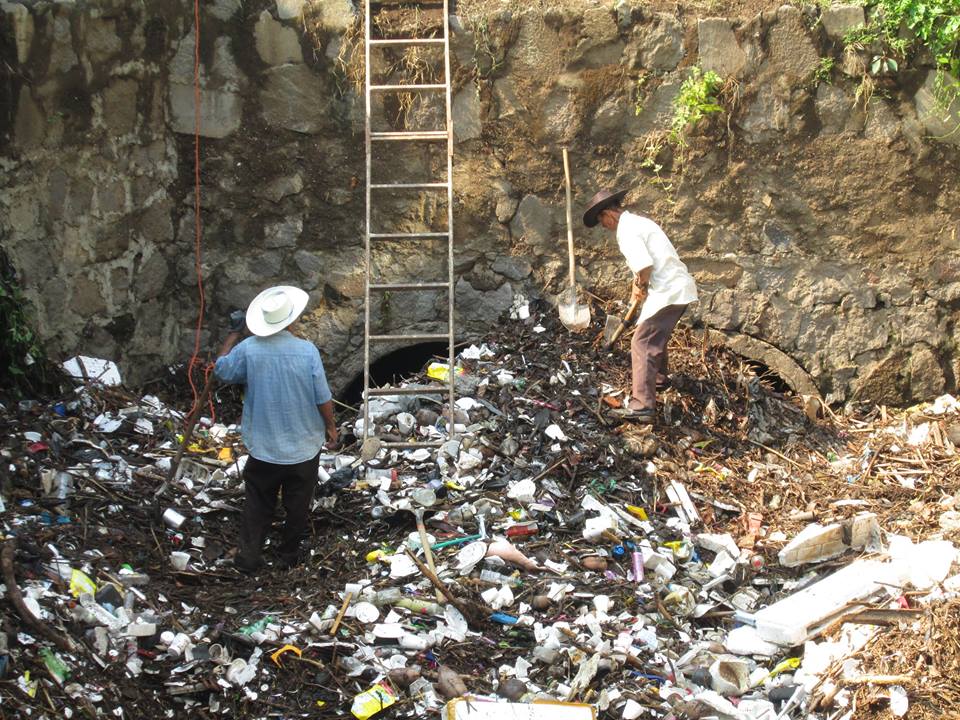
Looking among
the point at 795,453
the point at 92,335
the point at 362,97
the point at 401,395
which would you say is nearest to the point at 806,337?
the point at 795,453

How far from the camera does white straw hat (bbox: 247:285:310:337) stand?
5.36m

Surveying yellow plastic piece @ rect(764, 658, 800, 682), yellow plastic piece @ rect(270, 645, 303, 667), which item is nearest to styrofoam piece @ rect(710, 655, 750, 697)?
yellow plastic piece @ rect(764, 658, 800, 682)

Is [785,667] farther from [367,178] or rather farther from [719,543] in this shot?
[367,178]

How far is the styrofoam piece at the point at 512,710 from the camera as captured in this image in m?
4.52

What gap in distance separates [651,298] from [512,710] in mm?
3280

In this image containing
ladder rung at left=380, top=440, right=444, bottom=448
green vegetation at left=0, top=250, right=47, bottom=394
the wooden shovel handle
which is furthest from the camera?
the wooden shovel handle

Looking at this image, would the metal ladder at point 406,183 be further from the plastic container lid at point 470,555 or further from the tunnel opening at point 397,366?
the plastic container lid at point 470,555

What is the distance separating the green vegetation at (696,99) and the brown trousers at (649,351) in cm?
161

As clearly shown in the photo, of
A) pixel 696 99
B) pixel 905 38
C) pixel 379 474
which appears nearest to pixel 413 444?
pixel 379 474

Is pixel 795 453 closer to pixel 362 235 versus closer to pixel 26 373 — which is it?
pixel 362 235

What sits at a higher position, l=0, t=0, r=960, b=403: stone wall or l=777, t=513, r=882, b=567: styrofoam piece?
l=0, t=0, r=960, b=403: stone wall

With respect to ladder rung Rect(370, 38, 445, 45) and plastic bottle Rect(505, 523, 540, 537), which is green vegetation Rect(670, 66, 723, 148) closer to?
ladder rung Rect(370, 38, 445, 45)

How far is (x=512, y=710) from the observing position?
4566mm

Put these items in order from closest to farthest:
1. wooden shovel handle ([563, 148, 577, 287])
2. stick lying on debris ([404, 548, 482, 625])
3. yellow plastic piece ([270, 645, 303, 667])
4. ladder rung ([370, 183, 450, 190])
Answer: yellow plastic piece ([270, 645, 303, 667])
stick lying on debris ([404, 548, 482, 625])
ladder rung ([370, 183, 450, 190])
wooden shovel handle ([563, 148, 577, 287])
